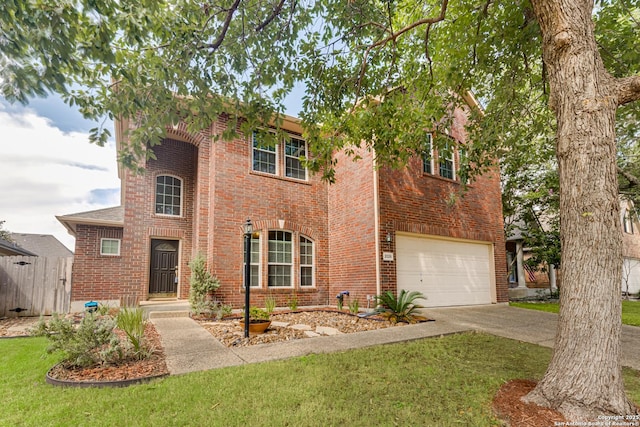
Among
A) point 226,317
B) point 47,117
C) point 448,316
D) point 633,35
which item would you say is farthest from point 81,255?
point 633,35

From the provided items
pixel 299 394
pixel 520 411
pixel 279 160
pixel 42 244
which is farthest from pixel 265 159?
pixel 42 244

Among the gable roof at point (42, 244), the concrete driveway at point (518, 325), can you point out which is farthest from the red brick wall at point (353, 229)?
the gable roof at point (42, 244)

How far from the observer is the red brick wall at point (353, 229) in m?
9.38

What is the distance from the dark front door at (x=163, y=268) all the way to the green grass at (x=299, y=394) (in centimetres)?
614

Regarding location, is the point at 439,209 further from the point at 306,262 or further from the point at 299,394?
the point at 299,394

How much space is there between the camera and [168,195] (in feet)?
37.8

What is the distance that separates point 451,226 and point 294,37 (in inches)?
303

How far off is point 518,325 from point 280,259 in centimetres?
614

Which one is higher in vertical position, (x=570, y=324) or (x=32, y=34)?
(x=32, y=34)

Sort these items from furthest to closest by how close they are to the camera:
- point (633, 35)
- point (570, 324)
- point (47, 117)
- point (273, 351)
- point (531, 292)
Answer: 1. point (531, 292)
2. point (633, 35)
3. point (273, 351)
4. point (47, 117)
5. point (570, 324)

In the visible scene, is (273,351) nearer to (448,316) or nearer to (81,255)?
(448,316)

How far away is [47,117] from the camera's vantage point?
4.30m

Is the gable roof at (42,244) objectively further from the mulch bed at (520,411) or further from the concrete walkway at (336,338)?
the mulch bed at (520,411)

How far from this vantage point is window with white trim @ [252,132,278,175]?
33.4 feet
